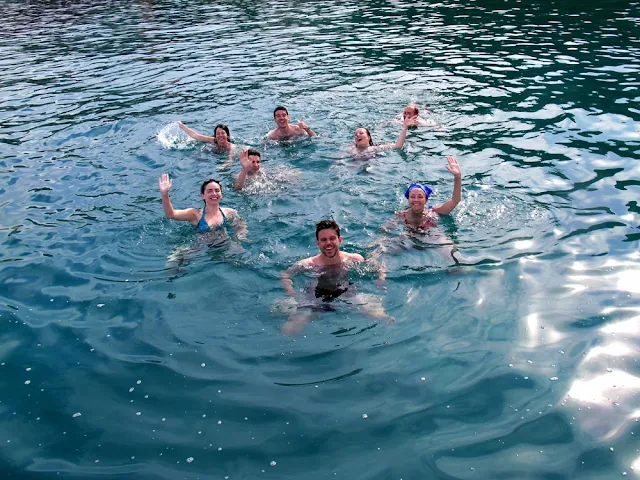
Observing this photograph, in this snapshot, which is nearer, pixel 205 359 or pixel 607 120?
pixel 205 359

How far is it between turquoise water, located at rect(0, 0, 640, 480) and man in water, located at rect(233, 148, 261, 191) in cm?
49

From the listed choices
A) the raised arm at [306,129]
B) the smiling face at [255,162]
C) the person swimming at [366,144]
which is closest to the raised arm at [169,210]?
the smiling face at [255,162]

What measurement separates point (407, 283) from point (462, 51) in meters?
15.6

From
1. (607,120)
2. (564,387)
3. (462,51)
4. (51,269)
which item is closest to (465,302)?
(564,387)

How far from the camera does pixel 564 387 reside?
221 inches

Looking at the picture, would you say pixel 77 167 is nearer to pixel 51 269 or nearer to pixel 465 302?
pixel 51 269

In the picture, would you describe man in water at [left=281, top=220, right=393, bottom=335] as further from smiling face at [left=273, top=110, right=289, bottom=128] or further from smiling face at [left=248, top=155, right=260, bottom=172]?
smiling face at [left=273, top=110, right=289, bottom=128]

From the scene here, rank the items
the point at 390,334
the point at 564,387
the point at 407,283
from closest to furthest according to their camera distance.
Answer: the point at 564,387, the point at 390,334, the point at 407,283

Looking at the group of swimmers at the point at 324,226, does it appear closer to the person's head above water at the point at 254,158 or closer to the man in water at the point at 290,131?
the person's head above water at the point at 254,158

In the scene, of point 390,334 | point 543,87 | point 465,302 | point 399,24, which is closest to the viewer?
point 390,334

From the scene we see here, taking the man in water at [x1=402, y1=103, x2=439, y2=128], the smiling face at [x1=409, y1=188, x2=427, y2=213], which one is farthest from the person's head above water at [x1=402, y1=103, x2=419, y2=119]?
the smiling face at [x1=409, y1=188, x2=427, y2=213]

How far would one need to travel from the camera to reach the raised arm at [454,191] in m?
8.81

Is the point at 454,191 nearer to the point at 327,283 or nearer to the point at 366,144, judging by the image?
the point at 327,283

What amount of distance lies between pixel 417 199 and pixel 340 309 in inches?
110
